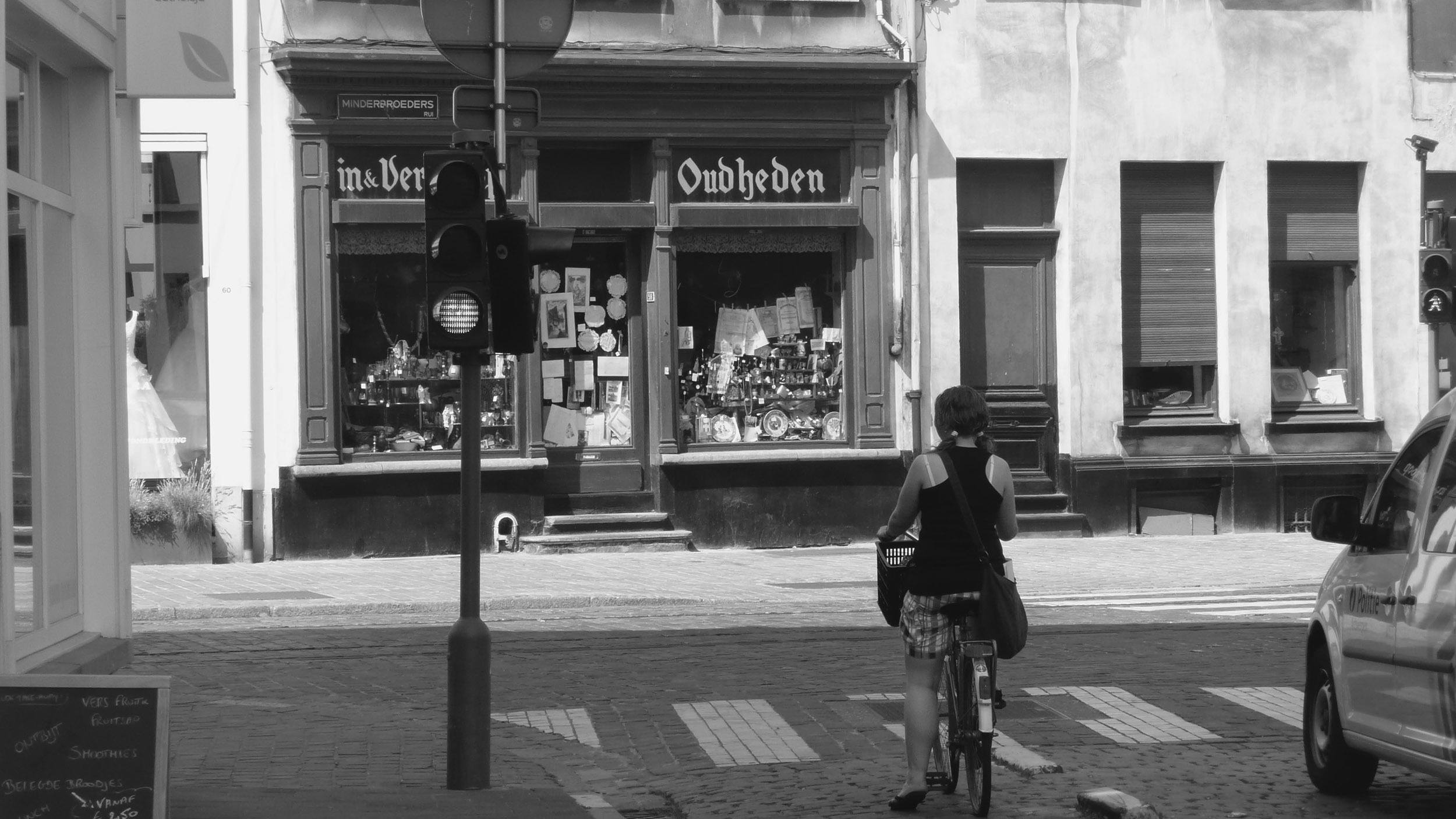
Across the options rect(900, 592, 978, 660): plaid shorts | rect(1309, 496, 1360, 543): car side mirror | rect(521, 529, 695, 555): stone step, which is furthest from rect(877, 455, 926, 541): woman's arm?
rect(521, 529, 695, 555): stone step

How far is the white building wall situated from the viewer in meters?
20.0

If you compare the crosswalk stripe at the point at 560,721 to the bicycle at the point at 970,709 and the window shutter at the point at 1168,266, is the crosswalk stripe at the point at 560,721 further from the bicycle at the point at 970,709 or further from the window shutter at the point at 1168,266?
the window shutter at the point at 1168,266

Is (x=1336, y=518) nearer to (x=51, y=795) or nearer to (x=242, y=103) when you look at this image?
(x=51, y=795)

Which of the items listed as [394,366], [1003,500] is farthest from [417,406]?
[1003,500]

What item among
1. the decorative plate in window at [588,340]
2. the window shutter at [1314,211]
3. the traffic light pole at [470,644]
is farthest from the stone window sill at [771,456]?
the traffic light pole at [470,644]

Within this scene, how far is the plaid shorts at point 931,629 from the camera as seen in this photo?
23.4ft

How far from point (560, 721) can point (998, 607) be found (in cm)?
325

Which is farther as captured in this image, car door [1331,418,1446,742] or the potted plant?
the potted plant

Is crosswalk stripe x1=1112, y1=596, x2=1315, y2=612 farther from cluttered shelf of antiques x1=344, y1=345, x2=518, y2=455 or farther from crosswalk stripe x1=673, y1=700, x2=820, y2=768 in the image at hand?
cluttered shelf of antiques x1=344, y1=345, x2=518, y2=455

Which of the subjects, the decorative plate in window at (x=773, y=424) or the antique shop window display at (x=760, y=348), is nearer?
the antique shop window display at (x=760, y=348)

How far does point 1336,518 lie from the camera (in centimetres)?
697

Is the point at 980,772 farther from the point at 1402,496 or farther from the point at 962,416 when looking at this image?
the point at 1402,496

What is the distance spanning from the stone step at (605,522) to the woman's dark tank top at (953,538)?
11.9 m

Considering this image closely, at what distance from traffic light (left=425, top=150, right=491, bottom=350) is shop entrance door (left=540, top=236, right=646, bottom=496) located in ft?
37.7
